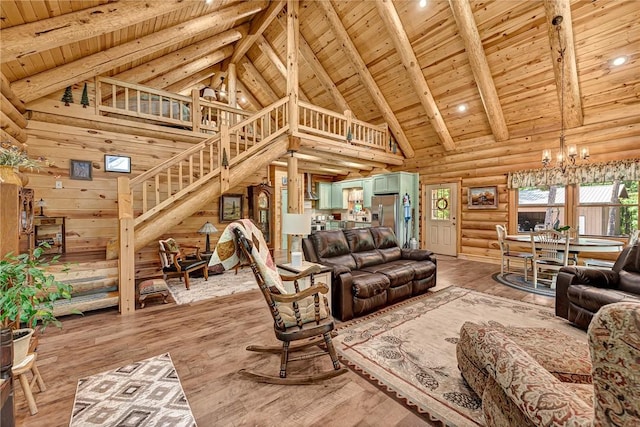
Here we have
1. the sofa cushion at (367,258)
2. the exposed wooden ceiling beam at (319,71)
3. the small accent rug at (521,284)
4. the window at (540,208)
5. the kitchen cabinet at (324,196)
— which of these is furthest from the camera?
the kitchen cabinet at (324,196)

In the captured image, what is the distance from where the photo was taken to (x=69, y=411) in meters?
1.71

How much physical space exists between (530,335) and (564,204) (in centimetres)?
530

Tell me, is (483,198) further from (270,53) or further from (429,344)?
(270,53)

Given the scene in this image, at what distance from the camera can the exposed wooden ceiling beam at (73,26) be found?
2.86 metres

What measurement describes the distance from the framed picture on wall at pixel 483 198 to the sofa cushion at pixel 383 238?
3.47 metres

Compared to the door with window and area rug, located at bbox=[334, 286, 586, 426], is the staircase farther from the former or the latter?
area rug, located at bbox=[334, 286, 586, 426]

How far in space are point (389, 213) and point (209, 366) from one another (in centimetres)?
616

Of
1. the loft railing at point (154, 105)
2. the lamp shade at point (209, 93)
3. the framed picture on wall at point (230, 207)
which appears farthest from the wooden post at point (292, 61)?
the framed picture on wall at point (230, 207)

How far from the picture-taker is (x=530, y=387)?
3.21 ft

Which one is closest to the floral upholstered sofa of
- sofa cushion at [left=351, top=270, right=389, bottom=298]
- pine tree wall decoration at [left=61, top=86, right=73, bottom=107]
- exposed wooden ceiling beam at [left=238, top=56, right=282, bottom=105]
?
sofa cushion at [left=351, top=270, right=389, bottom=298]

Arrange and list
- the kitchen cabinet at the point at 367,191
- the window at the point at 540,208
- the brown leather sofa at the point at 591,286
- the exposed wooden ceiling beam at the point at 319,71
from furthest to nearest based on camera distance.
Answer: the kitchen cabinet at the point at 367,191 → the exposed wooden ceiling beam at the point at 319,71 → the window at the point at 540,208 → the brown leather sofa at the point at 591,286

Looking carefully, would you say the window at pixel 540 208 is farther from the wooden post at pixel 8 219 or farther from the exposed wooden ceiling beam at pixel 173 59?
the exposed wooden ceiling beam at pixel 173 59

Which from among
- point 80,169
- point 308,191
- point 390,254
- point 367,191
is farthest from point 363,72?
point 80,169

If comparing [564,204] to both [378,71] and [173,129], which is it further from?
[173,129]
